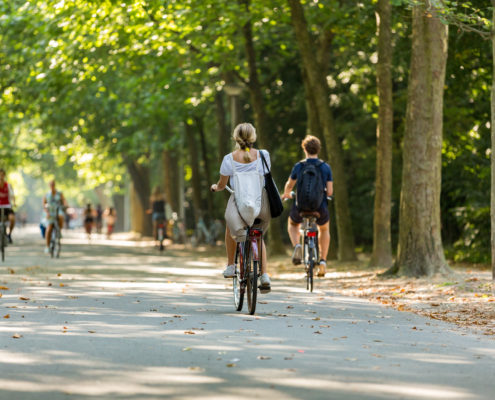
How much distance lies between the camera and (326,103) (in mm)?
21062

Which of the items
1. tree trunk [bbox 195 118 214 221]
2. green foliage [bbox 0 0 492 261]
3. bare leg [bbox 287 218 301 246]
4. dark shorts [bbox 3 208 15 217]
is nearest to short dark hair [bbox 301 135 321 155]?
bare leg [bbox 287 218 301 246]

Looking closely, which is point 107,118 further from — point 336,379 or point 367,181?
point 336,379

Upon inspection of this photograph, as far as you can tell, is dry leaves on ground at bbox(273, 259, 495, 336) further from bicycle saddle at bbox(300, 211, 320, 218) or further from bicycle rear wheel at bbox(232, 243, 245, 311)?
bicycle rear wheel at bbox(232, 243, 245, 311)

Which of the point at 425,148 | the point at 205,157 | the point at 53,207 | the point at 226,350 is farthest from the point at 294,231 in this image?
the point at 205,157

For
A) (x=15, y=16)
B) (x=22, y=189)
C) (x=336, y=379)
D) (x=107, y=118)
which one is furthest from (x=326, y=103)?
(x=22, y=189)

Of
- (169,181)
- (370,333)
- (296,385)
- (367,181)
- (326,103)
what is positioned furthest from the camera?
(169,181)

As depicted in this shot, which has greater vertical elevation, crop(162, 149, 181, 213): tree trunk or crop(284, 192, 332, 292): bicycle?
crop(162, 149, 181, 213): tree trunk

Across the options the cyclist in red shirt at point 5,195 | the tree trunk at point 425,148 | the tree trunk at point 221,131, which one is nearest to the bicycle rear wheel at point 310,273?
the tree trunk at point 425,148

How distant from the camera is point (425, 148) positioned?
15375 mm

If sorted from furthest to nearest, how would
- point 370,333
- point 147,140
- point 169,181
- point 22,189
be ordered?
point 22,189, point 169,181, point 147,140, point 370,333

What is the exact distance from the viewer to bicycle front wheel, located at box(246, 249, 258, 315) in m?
9.95

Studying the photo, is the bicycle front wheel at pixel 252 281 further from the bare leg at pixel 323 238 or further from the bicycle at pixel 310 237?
the bare leg at pixel 323 238

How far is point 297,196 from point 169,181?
28.6 meters

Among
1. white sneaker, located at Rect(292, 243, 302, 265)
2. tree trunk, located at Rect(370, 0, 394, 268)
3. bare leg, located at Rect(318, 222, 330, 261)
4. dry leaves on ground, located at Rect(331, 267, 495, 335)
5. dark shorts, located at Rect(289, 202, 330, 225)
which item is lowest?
dry leaves on ground, located at Rect(331, 267, 495, 335)
